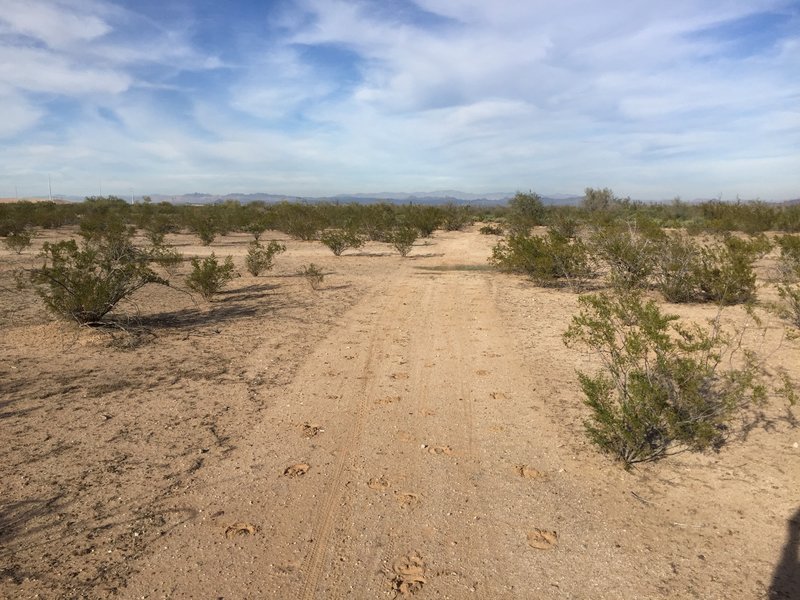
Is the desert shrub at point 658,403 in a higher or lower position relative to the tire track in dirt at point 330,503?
higher

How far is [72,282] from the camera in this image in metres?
8.21

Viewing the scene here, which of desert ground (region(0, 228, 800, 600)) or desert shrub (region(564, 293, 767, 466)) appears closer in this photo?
desert ground (region(0, 228, 800, 600))

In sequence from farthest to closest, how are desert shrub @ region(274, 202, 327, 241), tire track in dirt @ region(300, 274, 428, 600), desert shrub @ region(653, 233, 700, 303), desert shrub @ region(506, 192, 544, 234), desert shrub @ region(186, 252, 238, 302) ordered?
desert shrub @ region(506, 192, 544, 234) → desert shrub @ region(274, 202, 327, 241) → desert shrub @ region(653, 233, 700, 303) → desert shrub @ region(186, 252, 238, 302) → tire track in dirt @ region(300, 274, 428, 600)

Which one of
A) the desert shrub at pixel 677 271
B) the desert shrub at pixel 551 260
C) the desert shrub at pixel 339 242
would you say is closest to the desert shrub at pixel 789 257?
the desert shrub at pixel 677 271

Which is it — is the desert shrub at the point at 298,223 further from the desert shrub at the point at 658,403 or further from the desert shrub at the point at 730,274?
the desert shrub at the point at 658,403

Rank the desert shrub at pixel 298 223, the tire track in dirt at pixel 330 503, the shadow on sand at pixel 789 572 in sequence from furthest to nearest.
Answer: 1. the desert shrub at pixel 298 223
2. the tire track in dirt at pixel 330 503
3. the shadow on sand at pixel 789 572

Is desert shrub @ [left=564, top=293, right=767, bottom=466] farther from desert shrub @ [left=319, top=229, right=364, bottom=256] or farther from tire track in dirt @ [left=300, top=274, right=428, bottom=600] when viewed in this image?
desert shrub @ [left=319, top=229, right=364, bottom=256]

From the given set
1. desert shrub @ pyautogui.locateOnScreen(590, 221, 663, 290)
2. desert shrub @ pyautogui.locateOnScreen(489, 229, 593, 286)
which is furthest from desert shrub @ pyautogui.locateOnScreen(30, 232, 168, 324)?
desert shrub @ pyautogui.locateOnScreen(590, 221, 663, 290)

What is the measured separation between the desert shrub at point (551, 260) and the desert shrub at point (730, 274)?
3.05 metres

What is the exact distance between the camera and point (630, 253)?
12906 millimetres

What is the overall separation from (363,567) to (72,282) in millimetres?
6846

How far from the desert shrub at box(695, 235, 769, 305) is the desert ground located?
287 centimetres

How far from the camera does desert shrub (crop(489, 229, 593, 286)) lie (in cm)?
1438

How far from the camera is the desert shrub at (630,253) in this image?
41.6 ft
